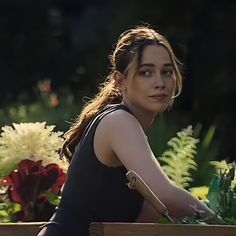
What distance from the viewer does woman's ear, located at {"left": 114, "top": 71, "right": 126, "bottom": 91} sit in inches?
173

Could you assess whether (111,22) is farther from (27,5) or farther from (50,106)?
(50,106)

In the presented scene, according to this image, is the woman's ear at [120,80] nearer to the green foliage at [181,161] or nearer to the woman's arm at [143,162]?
the woman's arm at [143,162]

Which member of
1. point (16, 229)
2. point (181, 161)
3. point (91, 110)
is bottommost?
point (16, 229)

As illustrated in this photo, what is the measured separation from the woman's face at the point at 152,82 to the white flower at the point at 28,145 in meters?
1.11

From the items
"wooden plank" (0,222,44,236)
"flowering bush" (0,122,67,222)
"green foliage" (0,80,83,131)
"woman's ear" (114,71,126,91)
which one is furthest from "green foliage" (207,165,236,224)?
"green foliage" (0,80,83,131)

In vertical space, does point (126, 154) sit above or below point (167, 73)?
below

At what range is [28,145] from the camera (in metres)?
5.40

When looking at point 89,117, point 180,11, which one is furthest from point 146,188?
point 180,11

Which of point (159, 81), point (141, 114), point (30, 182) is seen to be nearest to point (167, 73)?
point (159, 81)

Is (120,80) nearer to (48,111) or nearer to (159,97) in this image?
(159,97)

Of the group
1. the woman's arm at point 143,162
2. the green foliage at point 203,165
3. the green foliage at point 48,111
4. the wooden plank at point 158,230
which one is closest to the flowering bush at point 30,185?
the woman's arm at point 143,162

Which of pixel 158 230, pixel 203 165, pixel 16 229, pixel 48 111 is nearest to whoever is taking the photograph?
pixel 158 230

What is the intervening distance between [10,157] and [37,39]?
430 inches

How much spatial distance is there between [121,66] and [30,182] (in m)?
0.94
